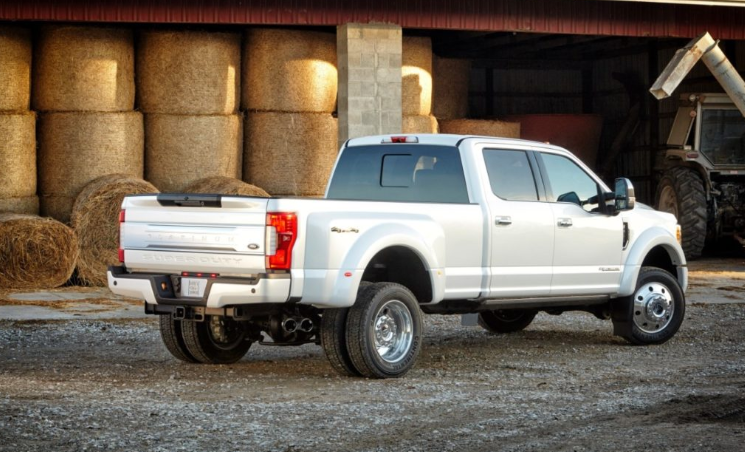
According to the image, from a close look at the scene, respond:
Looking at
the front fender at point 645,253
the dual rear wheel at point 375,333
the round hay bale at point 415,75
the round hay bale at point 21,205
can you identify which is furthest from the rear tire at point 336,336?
the round hay bale at point 415,75

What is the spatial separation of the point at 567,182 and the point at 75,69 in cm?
817

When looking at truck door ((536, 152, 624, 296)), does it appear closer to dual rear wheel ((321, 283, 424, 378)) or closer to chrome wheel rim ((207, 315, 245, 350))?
dual rear wheel ((321, 283, 424, 378))

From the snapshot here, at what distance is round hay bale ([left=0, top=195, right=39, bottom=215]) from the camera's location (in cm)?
1697

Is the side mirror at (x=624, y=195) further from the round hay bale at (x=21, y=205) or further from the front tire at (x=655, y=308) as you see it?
the round hay bale at (x=21, y=205)

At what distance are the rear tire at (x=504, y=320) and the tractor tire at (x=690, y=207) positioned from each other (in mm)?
8008

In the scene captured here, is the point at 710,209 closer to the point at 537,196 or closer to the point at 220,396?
the point at 537,196

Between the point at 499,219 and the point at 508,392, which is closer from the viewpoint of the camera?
the point at 508,392

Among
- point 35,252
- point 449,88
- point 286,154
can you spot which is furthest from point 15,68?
point 449,88

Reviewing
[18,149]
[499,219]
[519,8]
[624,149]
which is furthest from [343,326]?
[624,149]

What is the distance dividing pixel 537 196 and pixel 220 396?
3.50m

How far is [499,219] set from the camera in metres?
10.5

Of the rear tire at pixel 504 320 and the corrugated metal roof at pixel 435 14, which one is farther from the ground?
the corrugated metal roof at pixel 435 14

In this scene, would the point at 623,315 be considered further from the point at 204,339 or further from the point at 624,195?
the point at 204,339

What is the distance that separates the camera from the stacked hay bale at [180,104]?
58.8ft
